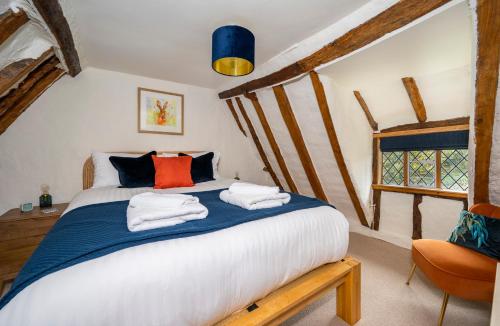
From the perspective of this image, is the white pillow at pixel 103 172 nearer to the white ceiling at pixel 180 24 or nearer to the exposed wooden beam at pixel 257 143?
the white ceiling at pixel 180 24

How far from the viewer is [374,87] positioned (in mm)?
2543

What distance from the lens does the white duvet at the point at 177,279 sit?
0.68 metres

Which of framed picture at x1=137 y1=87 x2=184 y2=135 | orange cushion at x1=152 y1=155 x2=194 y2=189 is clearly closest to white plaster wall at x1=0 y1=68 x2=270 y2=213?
framed picture at x1=137 y1=87 x2=184 y2=135

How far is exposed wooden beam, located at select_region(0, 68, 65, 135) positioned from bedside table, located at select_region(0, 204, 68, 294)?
879mm

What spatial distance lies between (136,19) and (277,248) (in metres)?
1.91

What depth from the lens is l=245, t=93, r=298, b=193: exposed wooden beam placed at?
2926 mm

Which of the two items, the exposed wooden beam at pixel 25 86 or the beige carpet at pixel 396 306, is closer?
the beige carpet at pixel 396 306

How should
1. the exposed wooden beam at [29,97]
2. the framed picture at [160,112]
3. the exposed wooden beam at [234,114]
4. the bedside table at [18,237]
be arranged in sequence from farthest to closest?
1. the exposed wooden beam at [234,114]
2. the framed picture at [160,112]
3. the exposed wooden beam at [29,97]
4. the bedside table at [18,237]

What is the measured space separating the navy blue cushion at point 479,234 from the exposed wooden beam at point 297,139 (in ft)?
5.17

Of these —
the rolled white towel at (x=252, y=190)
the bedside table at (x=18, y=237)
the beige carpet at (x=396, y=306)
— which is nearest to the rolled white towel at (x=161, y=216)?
the rolled white towel at (x=252, y=190)

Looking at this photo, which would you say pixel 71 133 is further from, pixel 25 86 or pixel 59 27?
pixel 59 27

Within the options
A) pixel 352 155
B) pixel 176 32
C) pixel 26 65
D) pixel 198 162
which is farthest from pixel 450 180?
pixel 26 65

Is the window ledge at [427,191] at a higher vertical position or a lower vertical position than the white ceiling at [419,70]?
lower

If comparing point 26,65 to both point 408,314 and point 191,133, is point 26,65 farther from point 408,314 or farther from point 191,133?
point 408,314
